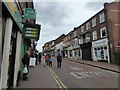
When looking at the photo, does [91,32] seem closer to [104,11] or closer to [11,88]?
[104,11]

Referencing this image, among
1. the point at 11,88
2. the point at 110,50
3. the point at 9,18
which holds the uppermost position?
the point at 9,18

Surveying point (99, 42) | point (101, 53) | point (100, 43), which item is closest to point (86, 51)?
point (101, 53)

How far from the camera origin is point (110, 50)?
49.5 ft

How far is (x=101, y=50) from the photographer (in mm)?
17484

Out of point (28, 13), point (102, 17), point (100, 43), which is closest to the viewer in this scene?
point (28, 13)

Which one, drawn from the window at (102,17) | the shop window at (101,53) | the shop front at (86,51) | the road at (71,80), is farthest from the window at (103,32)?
the road at (71,80)

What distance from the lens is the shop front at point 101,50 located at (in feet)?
52.6

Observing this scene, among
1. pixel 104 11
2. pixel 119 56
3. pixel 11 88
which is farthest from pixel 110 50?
pixel 11 88

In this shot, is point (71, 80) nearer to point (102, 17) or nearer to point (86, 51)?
point (102, 17)

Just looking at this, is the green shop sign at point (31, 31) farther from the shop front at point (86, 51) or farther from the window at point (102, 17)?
the shop front at point (86, 51)

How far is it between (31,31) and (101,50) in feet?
50.5

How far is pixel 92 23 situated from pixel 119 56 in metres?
9.61

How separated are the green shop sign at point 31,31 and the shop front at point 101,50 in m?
13.8

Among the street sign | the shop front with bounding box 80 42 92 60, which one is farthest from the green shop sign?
the shop front with bounding box 80 42 92 60
